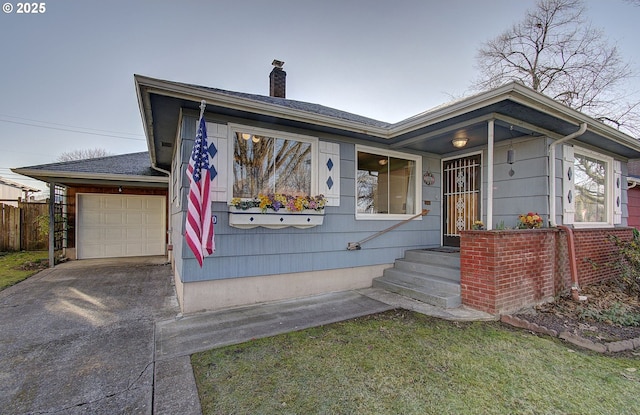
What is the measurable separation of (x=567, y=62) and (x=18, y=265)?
2051cm

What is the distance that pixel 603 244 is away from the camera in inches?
207

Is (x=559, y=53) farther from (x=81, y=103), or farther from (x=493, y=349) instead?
(x=81, y=103)

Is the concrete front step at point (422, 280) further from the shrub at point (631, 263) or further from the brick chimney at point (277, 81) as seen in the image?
the brick chimney at point (277, 81)

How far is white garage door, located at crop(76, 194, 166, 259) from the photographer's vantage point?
351 inches

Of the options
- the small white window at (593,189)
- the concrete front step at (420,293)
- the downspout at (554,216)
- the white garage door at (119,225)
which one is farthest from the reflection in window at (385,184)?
the white garage door at (119,225)

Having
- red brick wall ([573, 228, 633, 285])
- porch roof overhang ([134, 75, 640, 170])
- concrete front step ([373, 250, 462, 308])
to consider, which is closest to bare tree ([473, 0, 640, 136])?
porch roof overhang ([134, 75, 640, 170])

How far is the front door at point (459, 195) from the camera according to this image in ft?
18.3

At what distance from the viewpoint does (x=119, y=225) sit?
30.3ft

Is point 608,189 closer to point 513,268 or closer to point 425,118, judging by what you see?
point 513,268

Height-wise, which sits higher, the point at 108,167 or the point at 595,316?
the point at 108,167

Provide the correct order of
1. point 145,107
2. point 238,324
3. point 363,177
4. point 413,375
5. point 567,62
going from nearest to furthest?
1. point 413,375
2. point 238,324
3. point 145,107
4. point 363,177
5. point 567,62

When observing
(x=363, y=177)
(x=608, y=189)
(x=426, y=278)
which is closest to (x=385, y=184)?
(x=363, y=177)

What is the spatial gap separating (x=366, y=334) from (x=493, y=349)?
1230 mm

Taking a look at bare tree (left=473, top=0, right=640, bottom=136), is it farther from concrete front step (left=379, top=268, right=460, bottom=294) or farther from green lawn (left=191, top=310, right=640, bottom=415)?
green lawn (left=191, top=310, right=640, bottom=415)
